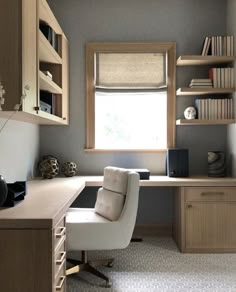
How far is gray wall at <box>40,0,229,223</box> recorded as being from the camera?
401cm

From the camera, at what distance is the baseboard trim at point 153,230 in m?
4.06

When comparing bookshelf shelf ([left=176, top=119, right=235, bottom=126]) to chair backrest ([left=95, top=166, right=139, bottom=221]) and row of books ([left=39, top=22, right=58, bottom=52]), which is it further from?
row of books ([left=39, top=22, right=58, bottom=52])

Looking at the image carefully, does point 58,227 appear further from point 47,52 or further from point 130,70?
point 130,70

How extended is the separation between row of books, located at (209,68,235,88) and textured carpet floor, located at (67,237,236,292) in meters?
1.71

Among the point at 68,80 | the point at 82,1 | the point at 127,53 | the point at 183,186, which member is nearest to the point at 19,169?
the point at 68,80

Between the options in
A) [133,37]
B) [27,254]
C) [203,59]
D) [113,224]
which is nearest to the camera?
[27,254]

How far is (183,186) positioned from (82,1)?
2310 millimetres

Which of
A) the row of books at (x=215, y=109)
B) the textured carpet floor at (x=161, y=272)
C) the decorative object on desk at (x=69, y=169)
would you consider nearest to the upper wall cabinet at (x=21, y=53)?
the decorative object on desk at (x=69, y=169)

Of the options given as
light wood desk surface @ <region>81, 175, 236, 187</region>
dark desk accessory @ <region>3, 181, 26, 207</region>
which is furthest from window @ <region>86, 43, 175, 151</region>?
dark desk accessory @ <region>3, 181, 26, 207</region>

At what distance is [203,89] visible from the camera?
3.75 metres

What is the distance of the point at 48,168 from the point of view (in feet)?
11.8

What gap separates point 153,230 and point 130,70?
1.82m

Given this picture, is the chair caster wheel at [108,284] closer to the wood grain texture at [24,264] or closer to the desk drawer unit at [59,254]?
the desk drawer unit at [59,254]

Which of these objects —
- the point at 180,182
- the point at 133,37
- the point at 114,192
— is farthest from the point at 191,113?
the point at 114,192
